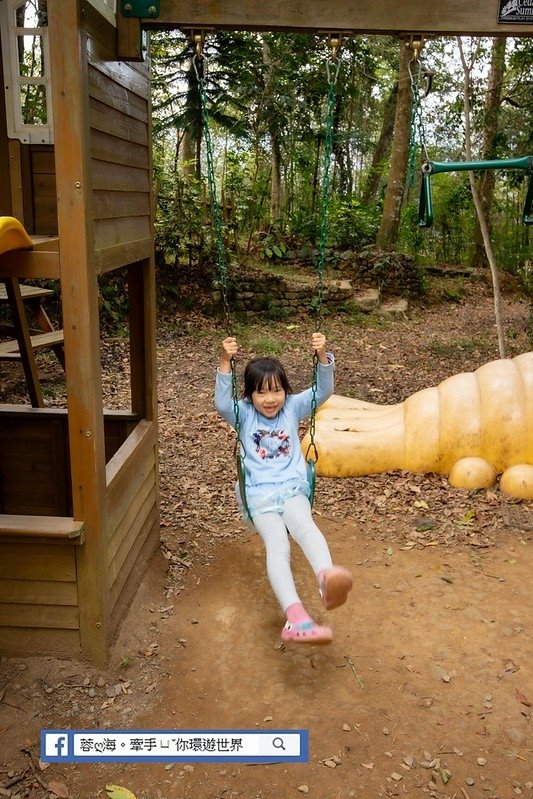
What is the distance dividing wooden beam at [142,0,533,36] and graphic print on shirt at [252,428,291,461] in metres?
A: 2.10

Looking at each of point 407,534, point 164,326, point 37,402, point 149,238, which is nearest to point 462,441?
point 407,534

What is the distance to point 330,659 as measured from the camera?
3826mm

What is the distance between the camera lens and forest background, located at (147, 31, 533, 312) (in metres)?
12.8

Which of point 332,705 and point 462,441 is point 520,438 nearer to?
point 462,441

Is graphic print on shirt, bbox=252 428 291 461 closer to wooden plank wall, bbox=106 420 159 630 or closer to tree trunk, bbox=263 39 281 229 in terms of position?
wooden plank wall, bbox=106 420 159 630

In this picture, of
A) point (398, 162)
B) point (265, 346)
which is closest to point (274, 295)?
point (265, 346)

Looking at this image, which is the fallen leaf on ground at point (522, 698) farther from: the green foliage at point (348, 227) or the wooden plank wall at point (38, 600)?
the green foliage at point (348, 227)

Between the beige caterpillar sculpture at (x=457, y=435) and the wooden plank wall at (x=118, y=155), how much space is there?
2.74 metres

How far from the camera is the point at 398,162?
563 inches

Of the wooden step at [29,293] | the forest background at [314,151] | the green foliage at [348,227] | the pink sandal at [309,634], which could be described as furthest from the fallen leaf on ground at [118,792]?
the green foliage at [348,227]

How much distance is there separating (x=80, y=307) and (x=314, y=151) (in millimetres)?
15449

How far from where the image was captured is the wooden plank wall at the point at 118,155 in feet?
11.2

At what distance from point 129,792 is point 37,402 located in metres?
3.49

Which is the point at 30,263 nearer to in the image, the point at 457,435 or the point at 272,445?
the point at 272,445
